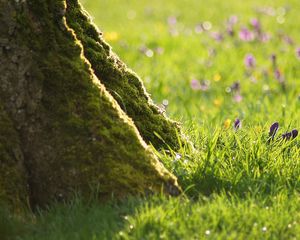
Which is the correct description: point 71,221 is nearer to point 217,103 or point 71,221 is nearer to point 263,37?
point 217,103

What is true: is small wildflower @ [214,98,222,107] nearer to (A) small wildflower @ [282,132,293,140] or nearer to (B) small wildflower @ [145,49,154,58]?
(B) small wildflower @ [145,49,154,58]

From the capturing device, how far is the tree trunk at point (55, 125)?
4.07 meters

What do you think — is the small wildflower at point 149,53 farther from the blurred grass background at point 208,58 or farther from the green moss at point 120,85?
the green moss at point 120,85

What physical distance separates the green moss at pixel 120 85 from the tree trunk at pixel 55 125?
374mm

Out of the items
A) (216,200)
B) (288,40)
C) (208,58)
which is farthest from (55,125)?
(288,40)

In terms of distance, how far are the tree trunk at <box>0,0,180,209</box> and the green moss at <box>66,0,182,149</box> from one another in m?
0.37

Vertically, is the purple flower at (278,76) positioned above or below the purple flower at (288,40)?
below

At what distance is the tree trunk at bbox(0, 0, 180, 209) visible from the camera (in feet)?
13.3

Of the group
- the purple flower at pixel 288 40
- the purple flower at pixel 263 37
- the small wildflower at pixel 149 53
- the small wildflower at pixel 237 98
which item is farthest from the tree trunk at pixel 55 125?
the purple flower at pixel 263 37

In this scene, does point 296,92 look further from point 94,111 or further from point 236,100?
point 94,111

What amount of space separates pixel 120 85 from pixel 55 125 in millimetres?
708

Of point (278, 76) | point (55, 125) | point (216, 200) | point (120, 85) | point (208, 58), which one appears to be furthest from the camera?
point (208, 58)

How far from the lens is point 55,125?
412 centimetres

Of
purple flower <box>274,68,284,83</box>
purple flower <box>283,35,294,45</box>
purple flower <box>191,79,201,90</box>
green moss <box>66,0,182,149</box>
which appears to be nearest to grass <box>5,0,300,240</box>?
green moss <box>66,0,182,149</box>
